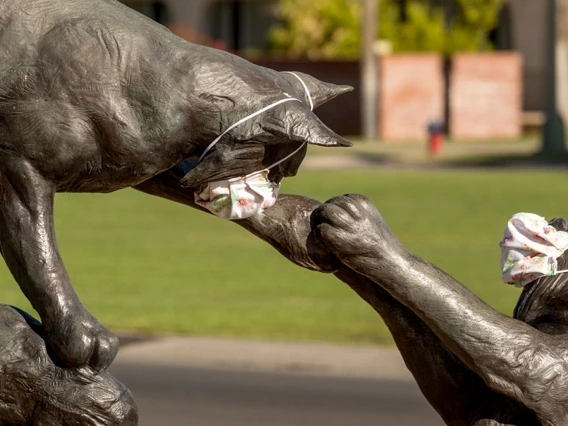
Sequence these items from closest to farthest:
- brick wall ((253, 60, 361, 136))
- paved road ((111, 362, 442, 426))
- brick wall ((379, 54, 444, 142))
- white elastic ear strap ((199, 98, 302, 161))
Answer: white elastic ear strap ((199, 98, 302, 161)) < paved road ((111, 362, 442, 426)) < brick wall ((379, 54, 444, 142)) < brick wall ((253, 60, 361, 136))

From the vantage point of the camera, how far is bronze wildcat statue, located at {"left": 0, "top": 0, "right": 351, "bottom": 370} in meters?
2.92

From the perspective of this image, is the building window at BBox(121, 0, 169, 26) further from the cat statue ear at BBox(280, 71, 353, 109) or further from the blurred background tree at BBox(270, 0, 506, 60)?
the cat statue ear at BBox(280, 71, 353, 109)

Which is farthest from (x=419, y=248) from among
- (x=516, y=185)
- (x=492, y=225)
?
(x=516, y=185)

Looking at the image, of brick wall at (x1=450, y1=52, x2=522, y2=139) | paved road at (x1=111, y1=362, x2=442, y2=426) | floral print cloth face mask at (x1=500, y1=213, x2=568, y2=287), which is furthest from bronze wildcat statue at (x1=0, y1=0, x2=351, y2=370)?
brick wall at (x1=450, y1=52, x2=522, y2=139)

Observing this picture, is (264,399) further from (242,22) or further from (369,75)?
(242,22)

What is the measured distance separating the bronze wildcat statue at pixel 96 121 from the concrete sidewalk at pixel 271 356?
5.19 meters

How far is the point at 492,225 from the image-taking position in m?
14.4

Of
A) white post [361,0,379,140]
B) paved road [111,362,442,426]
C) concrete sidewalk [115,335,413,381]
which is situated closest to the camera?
paved road [111,362,442,426]

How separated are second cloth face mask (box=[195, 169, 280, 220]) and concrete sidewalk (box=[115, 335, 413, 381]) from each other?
16.6 feet

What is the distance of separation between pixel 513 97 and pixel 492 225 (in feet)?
61.6

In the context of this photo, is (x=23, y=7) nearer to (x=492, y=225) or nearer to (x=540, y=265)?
(x=540, y=265)

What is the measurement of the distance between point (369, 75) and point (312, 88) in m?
29.0

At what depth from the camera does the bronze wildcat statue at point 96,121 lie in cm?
292

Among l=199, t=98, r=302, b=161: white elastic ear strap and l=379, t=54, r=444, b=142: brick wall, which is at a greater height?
l=199, t=98, r=302, b=161: white elastic ear strap
